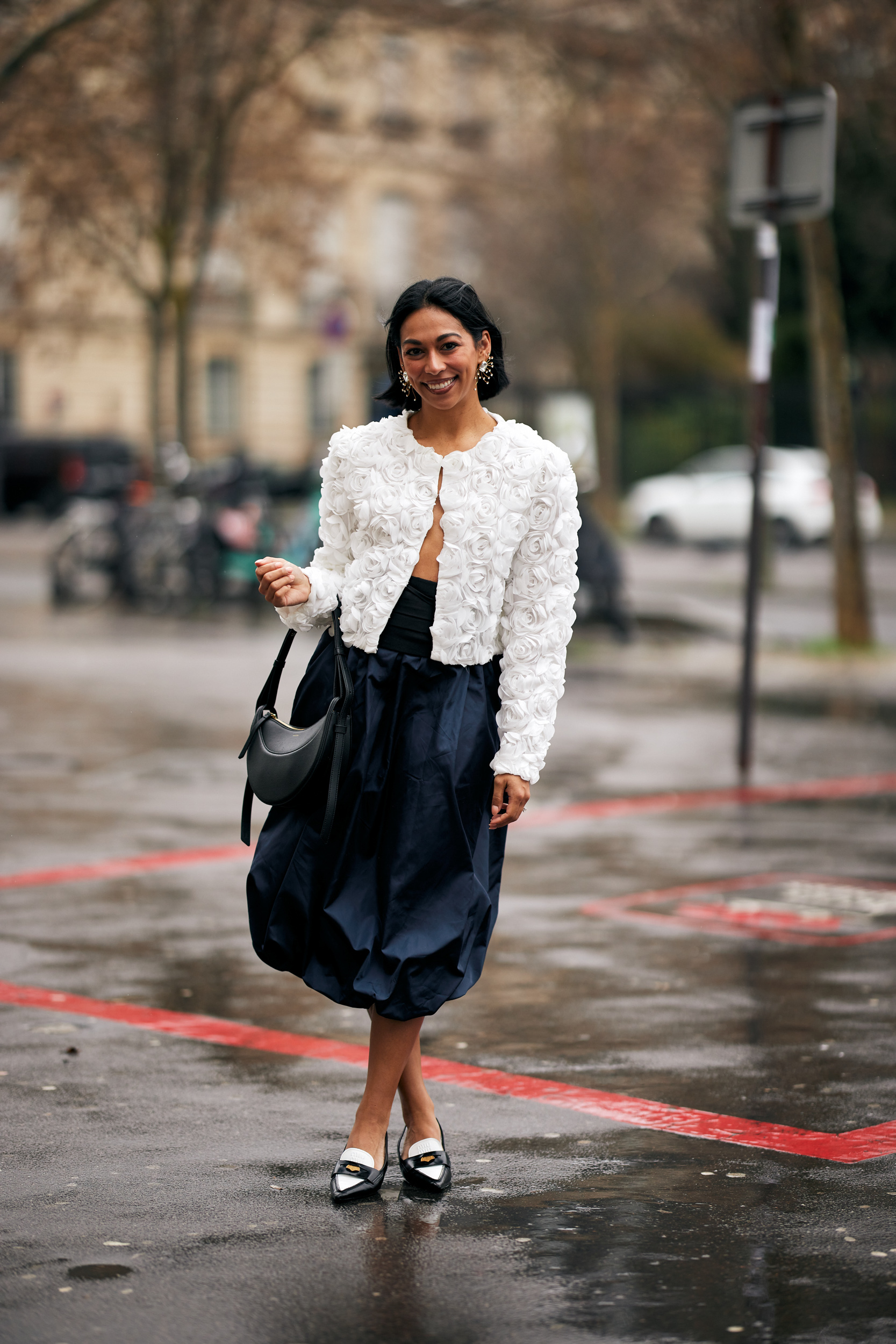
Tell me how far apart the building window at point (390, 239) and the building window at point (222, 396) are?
489cm

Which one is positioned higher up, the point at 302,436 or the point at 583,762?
the point at 302,436

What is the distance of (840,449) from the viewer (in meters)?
17.2

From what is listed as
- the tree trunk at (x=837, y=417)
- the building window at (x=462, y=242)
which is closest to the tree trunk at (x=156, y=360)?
the tree trunk at (x=837, y=417)

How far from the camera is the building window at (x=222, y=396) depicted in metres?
61.5

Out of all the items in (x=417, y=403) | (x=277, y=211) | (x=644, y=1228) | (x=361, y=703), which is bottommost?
(x=644, y=1228)

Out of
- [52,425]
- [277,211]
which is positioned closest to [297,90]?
[277,211]

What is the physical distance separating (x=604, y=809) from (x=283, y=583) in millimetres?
5478

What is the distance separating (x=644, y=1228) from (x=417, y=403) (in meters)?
1.81

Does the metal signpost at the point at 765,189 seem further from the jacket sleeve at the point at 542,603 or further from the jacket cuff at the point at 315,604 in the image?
the jacket cuff at the point at 315,604

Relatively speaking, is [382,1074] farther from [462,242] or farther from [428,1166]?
[462,242]

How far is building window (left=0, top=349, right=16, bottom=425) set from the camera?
5716 centimetres

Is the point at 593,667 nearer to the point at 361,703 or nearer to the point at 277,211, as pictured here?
the point at 361,703

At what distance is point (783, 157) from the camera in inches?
428

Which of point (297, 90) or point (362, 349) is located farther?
point (362, 349)
